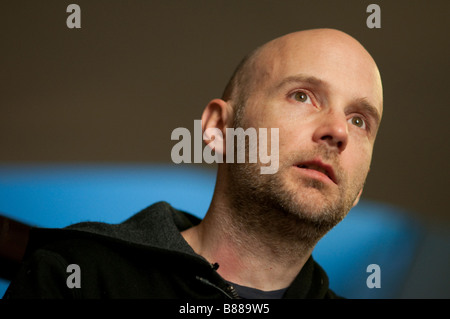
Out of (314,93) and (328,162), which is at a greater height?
(314,93)

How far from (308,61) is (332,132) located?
7.5 inches

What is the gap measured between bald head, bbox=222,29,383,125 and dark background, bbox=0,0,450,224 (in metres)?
0.66

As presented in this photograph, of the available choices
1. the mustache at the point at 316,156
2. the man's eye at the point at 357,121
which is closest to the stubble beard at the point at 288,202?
the mustache at the point at 316,156

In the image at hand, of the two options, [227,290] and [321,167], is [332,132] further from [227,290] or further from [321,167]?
[227,290]

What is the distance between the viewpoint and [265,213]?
107 centimetres

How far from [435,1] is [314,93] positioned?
3.03ft

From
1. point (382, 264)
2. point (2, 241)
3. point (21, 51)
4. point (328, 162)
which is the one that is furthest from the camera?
point (382, 264)

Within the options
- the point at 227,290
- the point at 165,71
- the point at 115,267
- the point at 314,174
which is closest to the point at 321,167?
the point at 314,174

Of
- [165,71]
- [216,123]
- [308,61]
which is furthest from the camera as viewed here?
[165,71]

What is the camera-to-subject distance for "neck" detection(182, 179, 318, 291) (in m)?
1.08

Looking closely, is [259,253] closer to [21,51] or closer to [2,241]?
[2,241]

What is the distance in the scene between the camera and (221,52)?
190 cm

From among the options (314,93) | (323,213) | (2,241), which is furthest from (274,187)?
(2,241)

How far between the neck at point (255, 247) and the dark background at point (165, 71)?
704mm
